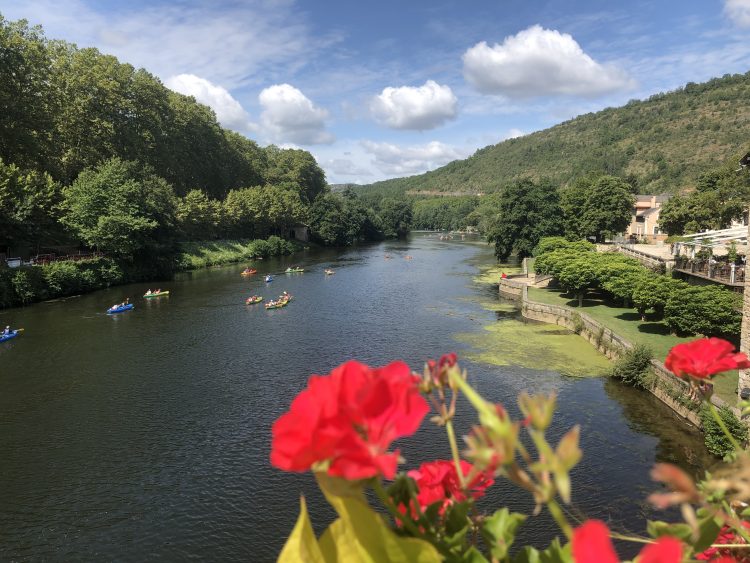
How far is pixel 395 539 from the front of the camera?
4.88 feet

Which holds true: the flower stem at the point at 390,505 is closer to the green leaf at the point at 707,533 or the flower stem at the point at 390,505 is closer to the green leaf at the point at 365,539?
the green leaf at the point at 365,539

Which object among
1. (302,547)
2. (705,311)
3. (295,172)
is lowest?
(705,311)

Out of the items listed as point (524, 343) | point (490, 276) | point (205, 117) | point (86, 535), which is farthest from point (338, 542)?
point (205, 117)

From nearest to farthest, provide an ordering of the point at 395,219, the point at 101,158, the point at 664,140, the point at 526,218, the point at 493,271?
Answer: the point at 101,158 → the point at 493,271 → the point at 526,218 → the point at 395,219 → the point at 664,140

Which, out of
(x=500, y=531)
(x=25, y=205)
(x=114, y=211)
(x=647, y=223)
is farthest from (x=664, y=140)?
(x=500, y=531)

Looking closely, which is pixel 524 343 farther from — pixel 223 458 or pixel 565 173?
pixel 565 173

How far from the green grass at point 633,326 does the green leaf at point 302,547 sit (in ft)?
56.5

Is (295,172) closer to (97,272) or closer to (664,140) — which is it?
(97,272)

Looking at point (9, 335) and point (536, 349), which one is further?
point (9, 335)

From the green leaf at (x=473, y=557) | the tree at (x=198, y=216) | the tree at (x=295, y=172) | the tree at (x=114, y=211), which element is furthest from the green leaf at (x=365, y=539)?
the tree at (x=295, y=172)

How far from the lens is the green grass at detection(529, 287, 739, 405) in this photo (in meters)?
17.0

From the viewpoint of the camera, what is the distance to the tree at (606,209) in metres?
58.4

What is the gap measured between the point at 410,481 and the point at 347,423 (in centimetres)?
36

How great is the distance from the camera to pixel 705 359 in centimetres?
254
